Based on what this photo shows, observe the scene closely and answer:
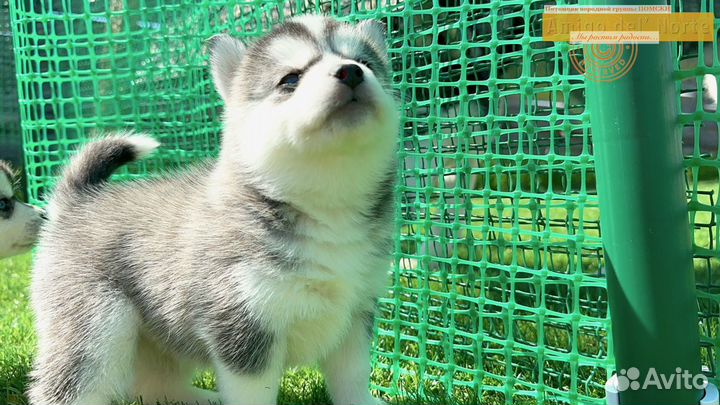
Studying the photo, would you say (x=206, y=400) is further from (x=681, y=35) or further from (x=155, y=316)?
(x=681, y=35)

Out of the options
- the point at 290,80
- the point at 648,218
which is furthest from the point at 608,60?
the point at 290,80

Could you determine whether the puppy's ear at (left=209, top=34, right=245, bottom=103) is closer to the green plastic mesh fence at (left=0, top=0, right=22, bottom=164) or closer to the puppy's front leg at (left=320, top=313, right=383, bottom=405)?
the puppy's front leg at (left=320, top=313, right=383, bottom=405)

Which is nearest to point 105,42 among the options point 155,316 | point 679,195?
point 155,316

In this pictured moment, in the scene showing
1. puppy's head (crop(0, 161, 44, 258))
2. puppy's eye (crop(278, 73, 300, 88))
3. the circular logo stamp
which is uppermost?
puppy's eye (crop(278, 73, 300, 88))

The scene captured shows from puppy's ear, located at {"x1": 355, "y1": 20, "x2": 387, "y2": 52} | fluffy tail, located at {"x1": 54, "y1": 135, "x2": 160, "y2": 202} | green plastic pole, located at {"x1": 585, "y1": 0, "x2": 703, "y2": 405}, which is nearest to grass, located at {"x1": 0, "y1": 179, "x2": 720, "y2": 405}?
green plastic pole, located at {"x1": 585, "y1": 0, "x2": 703, "y2": 405}

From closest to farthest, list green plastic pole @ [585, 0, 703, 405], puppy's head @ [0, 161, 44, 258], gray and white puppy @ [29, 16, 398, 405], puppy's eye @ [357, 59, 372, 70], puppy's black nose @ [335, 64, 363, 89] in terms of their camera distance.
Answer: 1. green plastic pole @ [585, 0, 703, 405]
2. puppy's black nose @ [335, 64, 363, 89]
3. gray and white puppy @ [29, 16, 398, 405]
4. puppy's eye @ [357, 59, 372, 70]
5. puppy's head @ [0, 161, 44, 258]

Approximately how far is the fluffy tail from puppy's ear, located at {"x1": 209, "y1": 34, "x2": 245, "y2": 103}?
517 mm

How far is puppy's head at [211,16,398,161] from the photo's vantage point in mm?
2273

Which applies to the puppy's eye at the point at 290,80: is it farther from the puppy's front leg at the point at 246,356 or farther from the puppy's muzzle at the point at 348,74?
the puppy's front leg at the point at 246,356

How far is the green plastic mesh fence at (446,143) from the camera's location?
2770 millimetres

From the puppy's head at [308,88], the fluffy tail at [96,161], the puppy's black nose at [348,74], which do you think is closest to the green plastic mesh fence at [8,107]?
the fluffy tail at [96,161]

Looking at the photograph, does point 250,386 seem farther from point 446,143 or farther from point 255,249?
point 446,143

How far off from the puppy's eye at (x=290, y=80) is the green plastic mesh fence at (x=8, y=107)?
21.1 feet

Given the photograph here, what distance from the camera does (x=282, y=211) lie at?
245 centimetres
